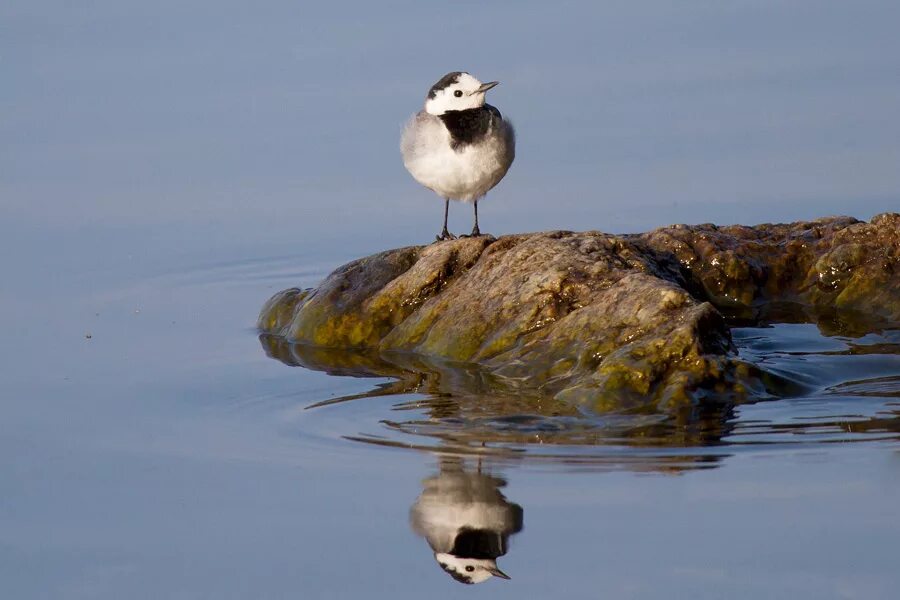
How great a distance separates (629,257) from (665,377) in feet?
5.74

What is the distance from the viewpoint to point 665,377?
8.55m

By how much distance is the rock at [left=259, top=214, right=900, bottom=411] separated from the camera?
862 centimetres

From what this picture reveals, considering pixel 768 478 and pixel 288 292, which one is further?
pixel 288 292

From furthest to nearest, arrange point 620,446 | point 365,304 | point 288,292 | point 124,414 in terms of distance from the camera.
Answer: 1. point 288,292
2. point 365,304
3. point 124,414
4. point 620,446

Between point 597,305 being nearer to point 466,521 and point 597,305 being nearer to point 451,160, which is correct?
point 451,160

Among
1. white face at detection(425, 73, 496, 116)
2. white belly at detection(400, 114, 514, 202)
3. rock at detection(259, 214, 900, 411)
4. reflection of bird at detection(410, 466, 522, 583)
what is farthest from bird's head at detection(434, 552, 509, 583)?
white face at detection(425, 73, 496, 116)

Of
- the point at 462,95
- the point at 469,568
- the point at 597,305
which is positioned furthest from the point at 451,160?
the point at 469,568

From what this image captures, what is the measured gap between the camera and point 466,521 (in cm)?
704

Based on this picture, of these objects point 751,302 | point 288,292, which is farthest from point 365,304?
point 751,302

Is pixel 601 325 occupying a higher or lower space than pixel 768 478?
higher

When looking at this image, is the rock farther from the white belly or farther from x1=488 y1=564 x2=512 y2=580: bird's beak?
x1=488 y1=564 x2=512 y2=580: bird's beak

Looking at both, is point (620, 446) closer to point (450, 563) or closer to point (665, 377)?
point (665, 377)

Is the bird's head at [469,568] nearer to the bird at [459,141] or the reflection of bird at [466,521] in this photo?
the reflection of bird at [466,521]

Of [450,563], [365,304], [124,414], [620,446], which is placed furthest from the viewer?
[365,304]
